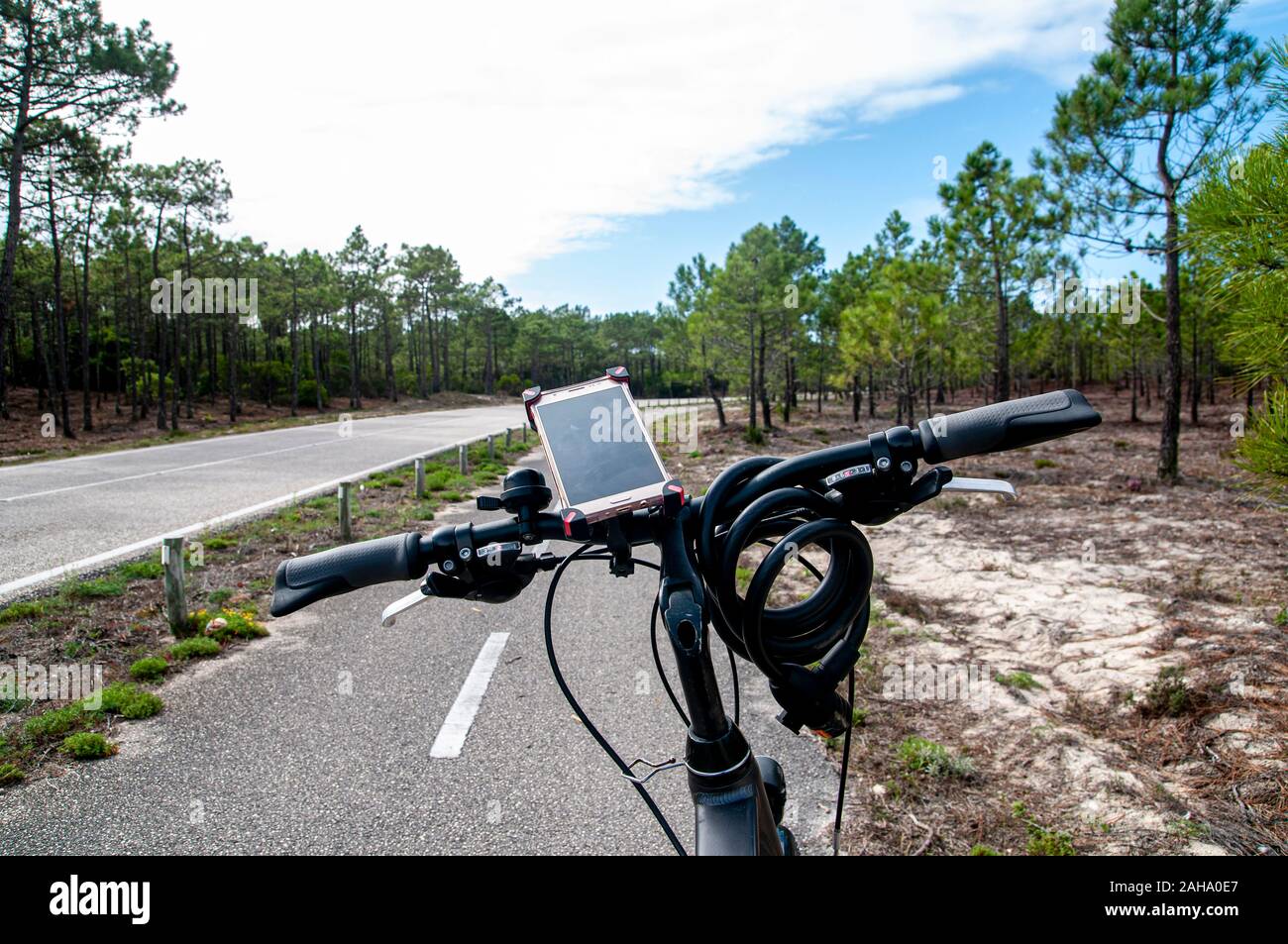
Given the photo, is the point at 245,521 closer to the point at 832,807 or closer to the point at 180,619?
the point at 180,619

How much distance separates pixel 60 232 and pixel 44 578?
32005mm

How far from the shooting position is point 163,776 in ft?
12.5

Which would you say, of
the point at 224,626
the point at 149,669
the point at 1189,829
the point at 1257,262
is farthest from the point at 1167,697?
the point at 224,626

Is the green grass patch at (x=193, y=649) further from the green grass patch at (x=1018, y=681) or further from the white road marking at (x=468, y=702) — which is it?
the green grass patch at (x=1018, y=681)

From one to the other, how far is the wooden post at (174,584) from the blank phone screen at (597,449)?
591 cm

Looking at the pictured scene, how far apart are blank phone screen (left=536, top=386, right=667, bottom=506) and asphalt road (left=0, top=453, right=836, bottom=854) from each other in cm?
251

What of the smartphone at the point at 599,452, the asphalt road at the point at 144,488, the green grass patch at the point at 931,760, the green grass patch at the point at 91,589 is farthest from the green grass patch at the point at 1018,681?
the asphalt road at the point at 144,488

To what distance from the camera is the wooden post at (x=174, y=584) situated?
588 centimetres

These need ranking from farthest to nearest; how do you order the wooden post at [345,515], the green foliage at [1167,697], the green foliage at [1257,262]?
1. the wooden post at [345,515]
2. the green foliage at [1167,697]
3. the green foliage at [1257,262]

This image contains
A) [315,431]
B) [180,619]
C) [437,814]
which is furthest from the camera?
[315,431]

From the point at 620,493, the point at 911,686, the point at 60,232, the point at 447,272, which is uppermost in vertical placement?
the point at 447,272

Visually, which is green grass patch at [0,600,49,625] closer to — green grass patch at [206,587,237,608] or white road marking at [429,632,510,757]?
green grass patch at [206,587,237,608]

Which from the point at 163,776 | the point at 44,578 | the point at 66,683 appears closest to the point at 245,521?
the point at 44,578

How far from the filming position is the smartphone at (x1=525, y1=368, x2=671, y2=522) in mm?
1171
